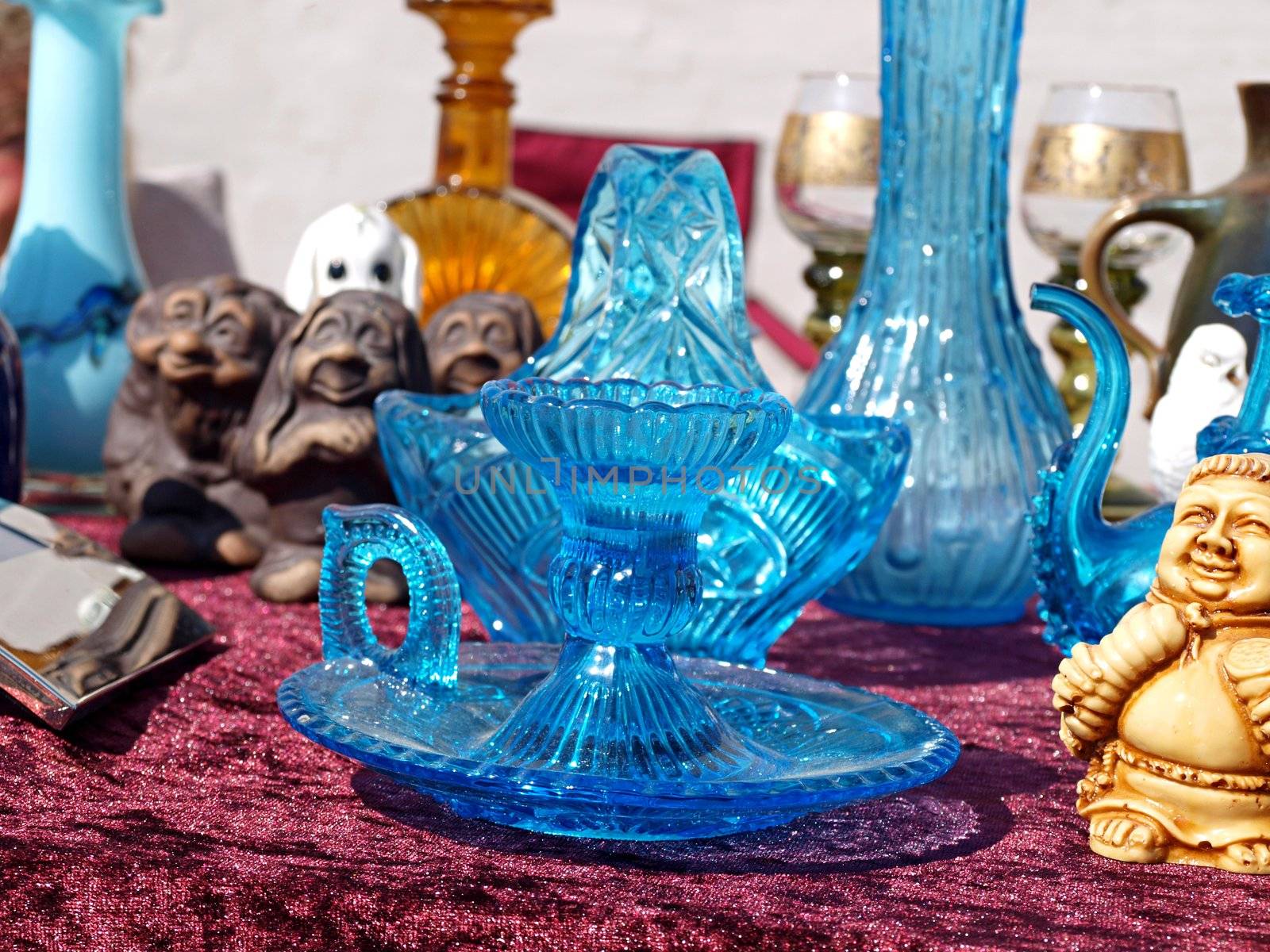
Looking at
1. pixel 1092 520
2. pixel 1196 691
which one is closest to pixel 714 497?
pixel 1092 520

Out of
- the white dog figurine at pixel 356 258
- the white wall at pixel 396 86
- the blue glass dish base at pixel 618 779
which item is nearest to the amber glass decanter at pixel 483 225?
the white dog figurine at pixel 356 258

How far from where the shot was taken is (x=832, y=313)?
1.24 meters

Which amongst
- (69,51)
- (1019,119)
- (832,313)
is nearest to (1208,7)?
(1019,119)

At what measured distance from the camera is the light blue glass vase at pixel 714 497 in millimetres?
766

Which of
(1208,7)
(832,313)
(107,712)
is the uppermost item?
(1208,7)

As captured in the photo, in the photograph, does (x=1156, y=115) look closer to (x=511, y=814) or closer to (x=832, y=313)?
(x=832, y=313)

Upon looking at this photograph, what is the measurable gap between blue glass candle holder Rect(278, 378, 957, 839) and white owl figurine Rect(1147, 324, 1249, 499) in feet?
0.81

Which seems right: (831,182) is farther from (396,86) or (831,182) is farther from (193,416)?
(396,86)

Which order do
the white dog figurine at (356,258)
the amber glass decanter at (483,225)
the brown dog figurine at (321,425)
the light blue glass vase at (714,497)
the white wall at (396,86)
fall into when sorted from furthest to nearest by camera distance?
the white wall at (396,86) < the amber glass decanter at (483,225) < the white dog figurine at (356,258) < the brown dog figurine at (321,425) < the light blue glass vase at (714,497)

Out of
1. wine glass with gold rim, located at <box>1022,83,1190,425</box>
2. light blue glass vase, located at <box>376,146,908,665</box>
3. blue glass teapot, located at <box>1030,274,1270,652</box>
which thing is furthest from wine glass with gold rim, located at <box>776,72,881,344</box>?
blue glass teapot, located at <box>1030,274,1270,652</box>

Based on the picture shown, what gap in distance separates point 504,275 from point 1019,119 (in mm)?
1839

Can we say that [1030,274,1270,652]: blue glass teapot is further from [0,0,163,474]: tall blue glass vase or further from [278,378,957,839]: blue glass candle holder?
[0,0,163,474]: tall blue glass vase

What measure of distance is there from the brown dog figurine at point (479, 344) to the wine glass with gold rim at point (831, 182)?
0.31 m

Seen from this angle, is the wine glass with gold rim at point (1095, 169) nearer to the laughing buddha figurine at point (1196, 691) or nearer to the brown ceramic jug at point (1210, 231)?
the brown ceramic jug at point (1210, 231)
